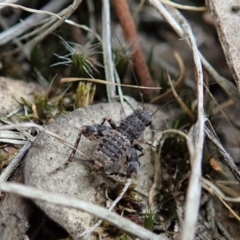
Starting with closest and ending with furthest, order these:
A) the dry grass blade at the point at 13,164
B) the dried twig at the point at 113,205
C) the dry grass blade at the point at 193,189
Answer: the dry grass blade at the point at 193,189 < the dried twig at the point at 113,205 < the dry grass blade at the point at 13,164

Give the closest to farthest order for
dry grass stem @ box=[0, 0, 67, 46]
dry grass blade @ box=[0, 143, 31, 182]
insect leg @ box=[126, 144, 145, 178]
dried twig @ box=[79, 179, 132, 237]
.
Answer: dried twig @ box=[79, 179, 132, 237] → dry grass blade @ box=[0, 143, 31, 182] → insect leg @ box=[126, 144, 145, 178] → dry grass stem @ box=[0, 0, 67, 46]

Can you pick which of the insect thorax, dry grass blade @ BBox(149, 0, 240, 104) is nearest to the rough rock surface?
the insect thorax

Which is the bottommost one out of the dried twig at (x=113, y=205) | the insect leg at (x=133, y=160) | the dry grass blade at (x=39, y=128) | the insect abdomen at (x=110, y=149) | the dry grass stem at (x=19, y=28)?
the dried twig at (x=113, y=205)

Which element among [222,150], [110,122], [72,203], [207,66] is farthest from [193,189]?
[207,66]

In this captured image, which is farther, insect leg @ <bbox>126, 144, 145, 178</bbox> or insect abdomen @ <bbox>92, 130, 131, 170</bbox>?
insect leg @ <bbox>126, 144, 145, 178</bbox>

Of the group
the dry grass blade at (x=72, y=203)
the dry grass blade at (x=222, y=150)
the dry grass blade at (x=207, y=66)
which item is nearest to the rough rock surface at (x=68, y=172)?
the dry grass blade at (x=72, y=203)

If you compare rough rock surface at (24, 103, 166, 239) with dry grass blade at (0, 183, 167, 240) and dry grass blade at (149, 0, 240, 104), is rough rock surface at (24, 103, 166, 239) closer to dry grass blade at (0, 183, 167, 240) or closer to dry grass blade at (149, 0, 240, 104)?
dry grass blade at (0, 183, 167, 240)

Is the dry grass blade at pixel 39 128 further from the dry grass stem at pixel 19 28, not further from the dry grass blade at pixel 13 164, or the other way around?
the dry grass stem at pixel 19 28

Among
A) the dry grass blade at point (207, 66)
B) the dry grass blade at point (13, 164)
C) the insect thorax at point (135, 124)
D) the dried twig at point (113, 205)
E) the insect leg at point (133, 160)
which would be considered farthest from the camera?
the dry grass blade at point (207, 66)

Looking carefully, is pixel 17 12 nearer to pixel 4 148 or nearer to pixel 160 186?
pixel 4 148

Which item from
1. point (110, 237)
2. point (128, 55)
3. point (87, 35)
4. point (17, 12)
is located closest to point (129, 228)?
point (110, 237)
